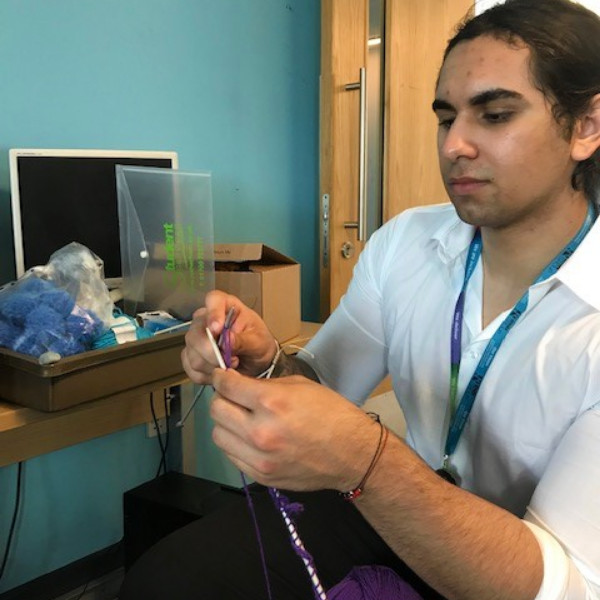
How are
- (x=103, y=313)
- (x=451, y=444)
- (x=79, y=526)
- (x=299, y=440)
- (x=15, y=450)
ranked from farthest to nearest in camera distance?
(x=79, y=526)
(x=15, y=450)
(x=103, y=313)
(x=451, y=444)
(x=299, y=440)

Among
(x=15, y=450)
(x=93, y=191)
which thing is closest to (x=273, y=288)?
(x=93, y=191)

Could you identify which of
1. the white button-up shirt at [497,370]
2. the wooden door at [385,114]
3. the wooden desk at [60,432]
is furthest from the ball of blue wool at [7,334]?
the wooden door at [385,114]

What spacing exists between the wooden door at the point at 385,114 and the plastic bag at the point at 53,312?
3.78 ft

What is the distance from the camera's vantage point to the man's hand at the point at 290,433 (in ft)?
2.01

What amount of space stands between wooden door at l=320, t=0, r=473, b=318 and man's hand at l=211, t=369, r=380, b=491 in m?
1.64

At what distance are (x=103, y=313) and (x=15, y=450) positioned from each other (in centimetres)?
47

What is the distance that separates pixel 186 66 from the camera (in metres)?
1.99

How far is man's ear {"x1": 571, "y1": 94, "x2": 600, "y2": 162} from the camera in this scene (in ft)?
3.36

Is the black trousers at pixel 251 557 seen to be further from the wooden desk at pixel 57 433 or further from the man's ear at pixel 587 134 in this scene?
the man's ear at pixel 587 134

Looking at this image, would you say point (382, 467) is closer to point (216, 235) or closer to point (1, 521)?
point (1, 521)

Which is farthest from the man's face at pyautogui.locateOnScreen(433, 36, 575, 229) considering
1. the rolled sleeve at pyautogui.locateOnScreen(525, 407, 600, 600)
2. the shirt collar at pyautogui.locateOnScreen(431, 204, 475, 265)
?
the rolled sleeve at pyautogui.locateOnScreen(525, 407, 600, 600)

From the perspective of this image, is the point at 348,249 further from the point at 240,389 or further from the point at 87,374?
the point at 240,389

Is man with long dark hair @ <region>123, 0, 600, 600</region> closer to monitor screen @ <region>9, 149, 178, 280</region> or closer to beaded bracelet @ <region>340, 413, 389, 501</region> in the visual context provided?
beaded bracelet @ <region>340, 413, 389, 501</region>

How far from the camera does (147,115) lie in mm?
1890
